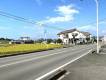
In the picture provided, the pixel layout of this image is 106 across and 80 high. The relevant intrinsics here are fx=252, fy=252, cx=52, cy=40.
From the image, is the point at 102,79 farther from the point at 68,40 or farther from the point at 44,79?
the point at 68,40

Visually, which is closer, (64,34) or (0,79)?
(0,79)

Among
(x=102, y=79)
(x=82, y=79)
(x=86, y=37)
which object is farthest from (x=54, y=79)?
(x=86, y=37)

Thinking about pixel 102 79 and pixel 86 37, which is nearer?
pixel 102 79

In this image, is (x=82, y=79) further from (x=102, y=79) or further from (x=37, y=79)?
(x=37, y=79)

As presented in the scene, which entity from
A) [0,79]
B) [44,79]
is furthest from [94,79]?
[0,79]

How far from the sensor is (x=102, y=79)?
10.7 m

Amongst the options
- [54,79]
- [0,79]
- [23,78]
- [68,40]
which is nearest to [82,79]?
[54,79]

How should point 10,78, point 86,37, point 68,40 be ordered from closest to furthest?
point 10,78 < point 68,40 < point 86,37

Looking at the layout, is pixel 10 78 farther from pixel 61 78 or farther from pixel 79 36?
pixel 79 36

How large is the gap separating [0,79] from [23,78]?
3.43ft

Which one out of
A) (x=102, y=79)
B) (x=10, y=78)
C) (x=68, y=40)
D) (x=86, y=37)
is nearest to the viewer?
(x=102, y=79)

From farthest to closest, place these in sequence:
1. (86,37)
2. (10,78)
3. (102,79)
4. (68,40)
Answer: (86,37), (68,40), (10,78), (102,79)

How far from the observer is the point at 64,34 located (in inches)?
5694

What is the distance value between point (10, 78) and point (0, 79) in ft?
1.64
